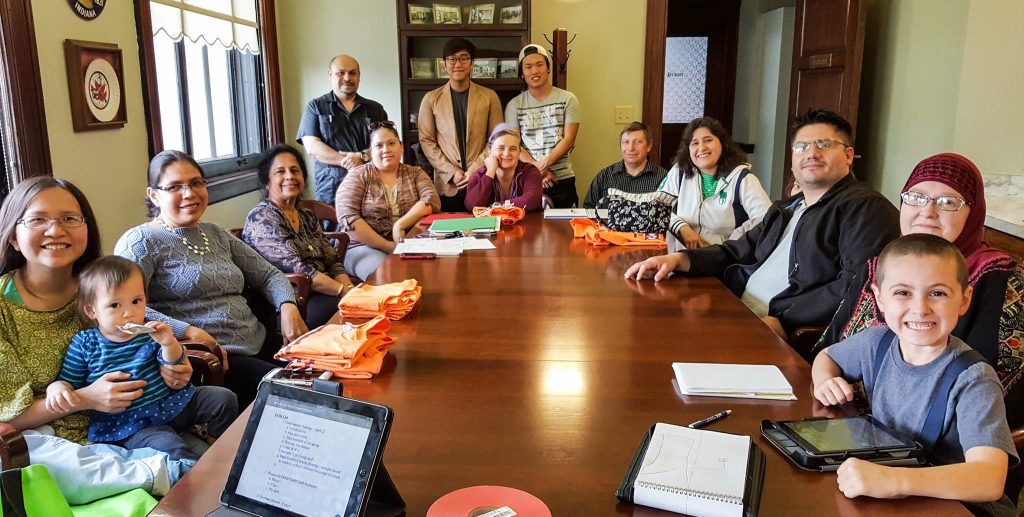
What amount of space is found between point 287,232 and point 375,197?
722 mm

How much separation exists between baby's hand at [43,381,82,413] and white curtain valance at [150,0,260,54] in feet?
8.45

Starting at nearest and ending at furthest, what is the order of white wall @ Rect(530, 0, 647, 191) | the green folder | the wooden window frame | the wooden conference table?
the wooden conference table
the green folder
the wooden window frame
white wall @ Rect(530, 0, 647, 191)

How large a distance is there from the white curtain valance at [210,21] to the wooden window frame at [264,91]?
0.08m

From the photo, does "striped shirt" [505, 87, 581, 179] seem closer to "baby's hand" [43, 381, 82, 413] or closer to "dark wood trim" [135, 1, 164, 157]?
"dark wood trim" [135, 1, 164, 157]

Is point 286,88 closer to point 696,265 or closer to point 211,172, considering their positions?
point 211,172

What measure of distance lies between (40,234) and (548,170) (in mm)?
3120

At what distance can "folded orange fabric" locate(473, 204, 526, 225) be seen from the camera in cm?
339

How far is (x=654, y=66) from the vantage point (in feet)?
16.9

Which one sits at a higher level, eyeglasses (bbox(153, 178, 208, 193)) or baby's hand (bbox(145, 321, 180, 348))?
eyeglasses (bbox(153, 178, 208, 193))

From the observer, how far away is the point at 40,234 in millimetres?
1721

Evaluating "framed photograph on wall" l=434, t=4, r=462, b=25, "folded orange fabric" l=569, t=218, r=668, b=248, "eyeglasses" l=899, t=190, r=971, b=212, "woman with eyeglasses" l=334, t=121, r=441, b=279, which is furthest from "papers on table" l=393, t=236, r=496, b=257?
"framed photograph on wall" l=434, t=4, r=462, b=25

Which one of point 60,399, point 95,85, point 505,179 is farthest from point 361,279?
point 60,399

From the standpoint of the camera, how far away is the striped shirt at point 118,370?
5.61 feet

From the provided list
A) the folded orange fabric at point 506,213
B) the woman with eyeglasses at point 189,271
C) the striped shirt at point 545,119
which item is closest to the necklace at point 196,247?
the woman with eyeglasses at point 189,271
